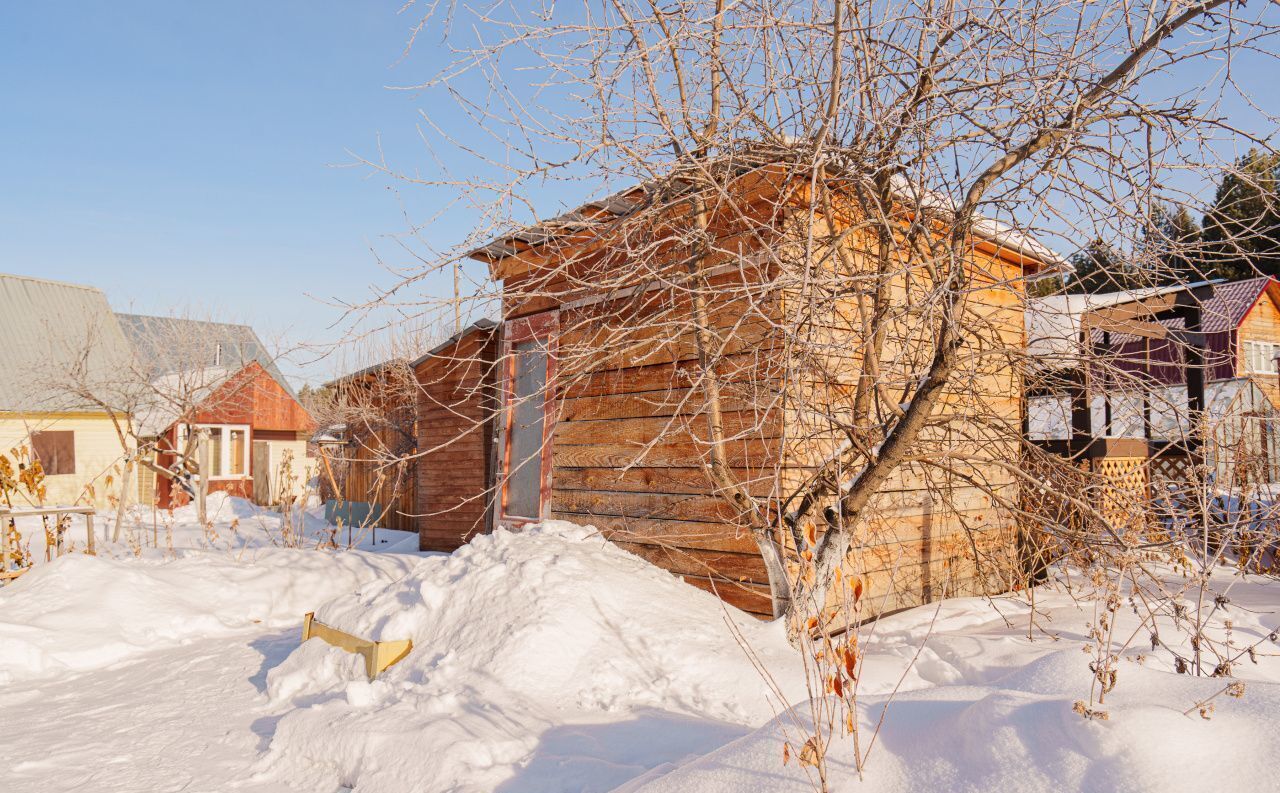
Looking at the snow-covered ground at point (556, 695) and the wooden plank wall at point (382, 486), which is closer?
the snow-covered ground at point (556, 695)

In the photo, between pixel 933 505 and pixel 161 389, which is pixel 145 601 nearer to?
pixel 933 505

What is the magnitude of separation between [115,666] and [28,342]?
2113cm

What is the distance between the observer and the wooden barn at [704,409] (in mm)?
5371

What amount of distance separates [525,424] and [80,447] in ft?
62.6

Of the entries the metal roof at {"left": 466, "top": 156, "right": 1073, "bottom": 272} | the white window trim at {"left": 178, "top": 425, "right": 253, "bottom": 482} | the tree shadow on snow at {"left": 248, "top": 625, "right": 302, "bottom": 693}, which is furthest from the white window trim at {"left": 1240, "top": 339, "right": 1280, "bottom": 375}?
the white window trim at {"left": 178, "top": 425, "right": 253, "bottom": 482}

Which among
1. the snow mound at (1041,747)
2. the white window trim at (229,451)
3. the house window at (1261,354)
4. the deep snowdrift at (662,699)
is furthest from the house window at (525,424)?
the house window at (1261,354)

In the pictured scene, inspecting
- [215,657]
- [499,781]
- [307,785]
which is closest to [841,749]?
[499,781]

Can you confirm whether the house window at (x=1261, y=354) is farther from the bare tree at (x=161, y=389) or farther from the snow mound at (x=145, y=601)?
the bare tree at (x=161, y=389)

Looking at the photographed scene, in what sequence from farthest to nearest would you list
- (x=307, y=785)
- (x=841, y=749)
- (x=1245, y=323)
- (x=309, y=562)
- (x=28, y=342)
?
(x=1245, y=323)
(x=28, y=342)
(x=309, y=562)
(x=307, y=785)
(x=841, y=749)

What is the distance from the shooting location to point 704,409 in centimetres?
548

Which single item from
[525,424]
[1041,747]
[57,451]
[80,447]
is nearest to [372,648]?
[1041,747]

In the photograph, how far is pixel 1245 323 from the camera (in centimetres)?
2769

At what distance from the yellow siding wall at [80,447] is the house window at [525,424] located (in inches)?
668

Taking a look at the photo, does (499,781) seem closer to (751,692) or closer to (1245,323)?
(751,692)
